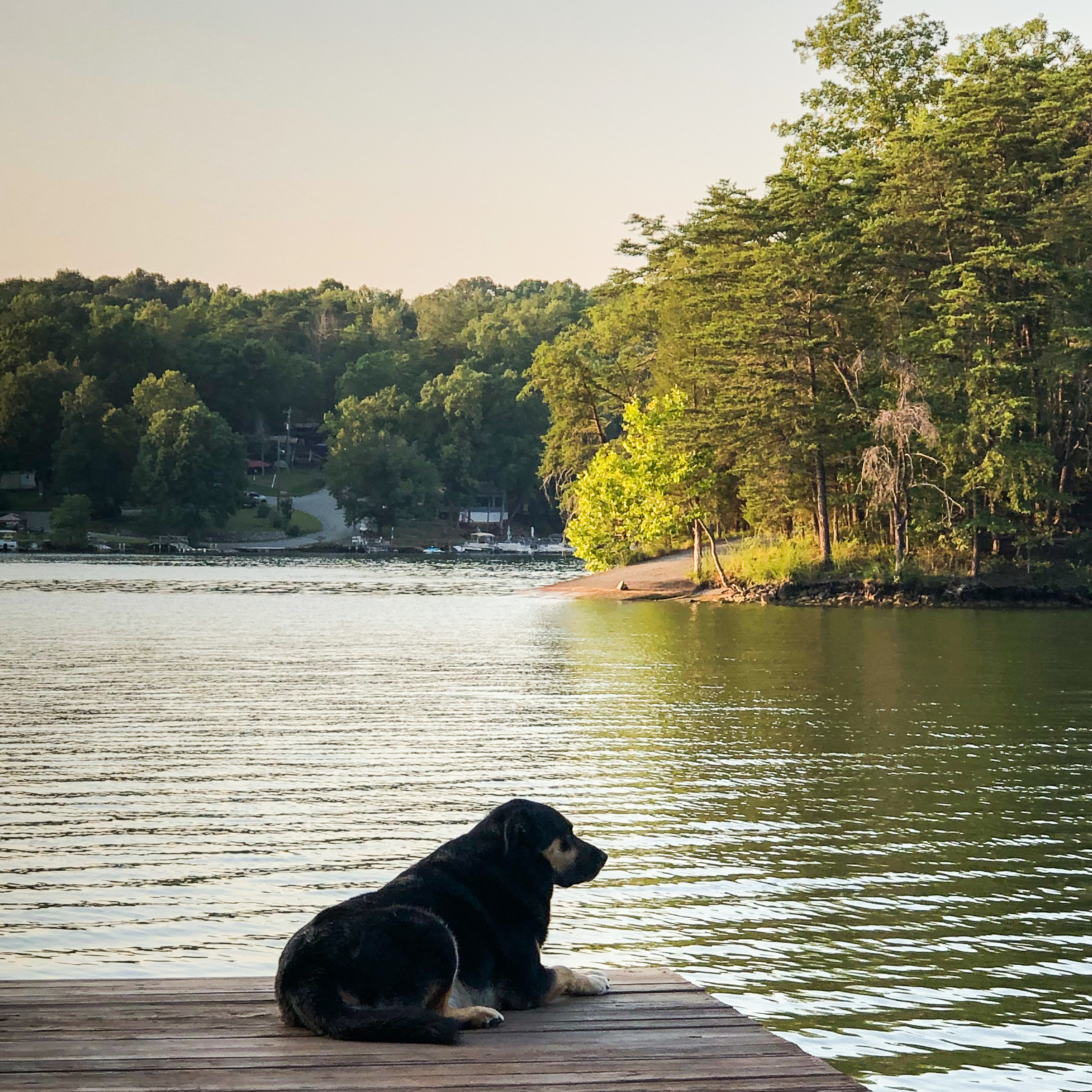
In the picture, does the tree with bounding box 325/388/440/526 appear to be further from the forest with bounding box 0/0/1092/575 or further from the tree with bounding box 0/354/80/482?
the forest with bounding box 0/0/1092/575

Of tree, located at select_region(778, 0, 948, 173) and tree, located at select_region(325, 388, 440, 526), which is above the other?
tree, located at select_region(778, 0, 948, 173)

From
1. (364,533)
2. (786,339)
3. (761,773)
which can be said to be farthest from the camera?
(364,533)

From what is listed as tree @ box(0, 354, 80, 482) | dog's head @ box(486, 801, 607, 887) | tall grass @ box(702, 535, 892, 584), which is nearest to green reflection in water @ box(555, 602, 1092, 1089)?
dog's head @ box(486, 801, 607, 887)

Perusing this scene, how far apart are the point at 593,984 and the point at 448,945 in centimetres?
89

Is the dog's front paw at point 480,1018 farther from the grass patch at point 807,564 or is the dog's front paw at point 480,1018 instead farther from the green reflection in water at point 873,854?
the grass patch at point 807,564

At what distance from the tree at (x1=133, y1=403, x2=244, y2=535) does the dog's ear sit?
114m

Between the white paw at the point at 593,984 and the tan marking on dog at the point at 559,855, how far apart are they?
456mm

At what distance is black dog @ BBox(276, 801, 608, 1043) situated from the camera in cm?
527

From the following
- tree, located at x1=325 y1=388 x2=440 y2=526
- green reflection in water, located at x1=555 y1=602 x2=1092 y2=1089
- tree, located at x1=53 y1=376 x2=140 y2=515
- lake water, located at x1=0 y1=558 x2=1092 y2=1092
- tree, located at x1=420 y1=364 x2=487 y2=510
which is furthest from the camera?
tree, located at x1=420 y1=364 x2=487 y2=510

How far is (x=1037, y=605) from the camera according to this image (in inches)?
1842

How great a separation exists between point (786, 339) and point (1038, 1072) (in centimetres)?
4429

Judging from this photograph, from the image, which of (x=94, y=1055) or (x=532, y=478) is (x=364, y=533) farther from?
(x=94, y=1055)

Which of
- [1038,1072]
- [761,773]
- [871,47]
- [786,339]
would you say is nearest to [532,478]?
[871,47]

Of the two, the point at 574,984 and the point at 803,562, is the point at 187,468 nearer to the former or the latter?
the point at 803,562
